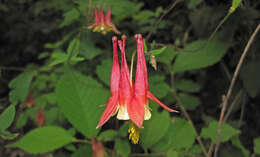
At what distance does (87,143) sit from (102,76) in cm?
38

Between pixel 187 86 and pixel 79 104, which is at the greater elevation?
pixel 79 104

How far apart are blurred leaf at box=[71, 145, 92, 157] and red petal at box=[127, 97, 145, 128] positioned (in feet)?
1.78

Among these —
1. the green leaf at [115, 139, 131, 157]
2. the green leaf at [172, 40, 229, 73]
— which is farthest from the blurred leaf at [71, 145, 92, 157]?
the green leaf at [172, 40, 229, 73]

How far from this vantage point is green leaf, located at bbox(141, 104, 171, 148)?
1098 millimetres

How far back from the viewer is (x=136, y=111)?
0.73 metres

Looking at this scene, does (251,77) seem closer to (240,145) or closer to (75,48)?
(240,145)

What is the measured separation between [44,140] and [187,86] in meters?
1.13

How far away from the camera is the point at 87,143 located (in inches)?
47.3

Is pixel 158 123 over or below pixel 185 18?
below

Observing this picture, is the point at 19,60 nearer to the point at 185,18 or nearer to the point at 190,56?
the point at 185,18

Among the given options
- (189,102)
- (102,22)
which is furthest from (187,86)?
(102,22)

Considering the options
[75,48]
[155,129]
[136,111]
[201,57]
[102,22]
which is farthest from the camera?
[102,22]

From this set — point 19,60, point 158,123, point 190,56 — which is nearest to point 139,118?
point 158,123

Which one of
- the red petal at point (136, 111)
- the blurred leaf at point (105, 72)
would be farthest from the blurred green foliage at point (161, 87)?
the red petal at point (136, 111)
